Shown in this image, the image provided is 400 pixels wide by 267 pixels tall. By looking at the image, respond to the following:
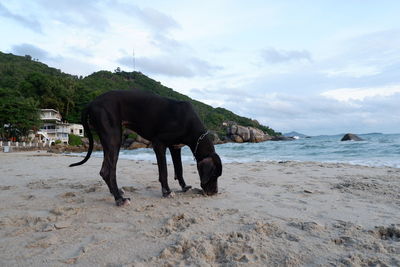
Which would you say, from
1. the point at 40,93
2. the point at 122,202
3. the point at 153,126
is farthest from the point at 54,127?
the point at 122,202

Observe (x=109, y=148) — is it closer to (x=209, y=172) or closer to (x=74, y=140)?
(x=209, y=172)

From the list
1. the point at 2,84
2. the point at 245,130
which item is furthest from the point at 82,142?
the point at 245,130

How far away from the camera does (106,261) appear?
2.11 meters

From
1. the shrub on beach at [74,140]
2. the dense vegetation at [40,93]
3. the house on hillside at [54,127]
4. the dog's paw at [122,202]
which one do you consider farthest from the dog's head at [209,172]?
the house on hillside at [54,127]

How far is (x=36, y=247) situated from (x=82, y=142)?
148 ft

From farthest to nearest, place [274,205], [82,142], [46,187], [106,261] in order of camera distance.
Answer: [82,142] → [46,187] → [274,205] → [106,261]

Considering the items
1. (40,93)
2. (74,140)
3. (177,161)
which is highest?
(40,93)

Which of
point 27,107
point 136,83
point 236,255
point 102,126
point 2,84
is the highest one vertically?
point 136,83

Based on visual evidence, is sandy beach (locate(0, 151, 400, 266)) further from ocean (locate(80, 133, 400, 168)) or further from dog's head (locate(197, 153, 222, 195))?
ocean (locate(80, 133, 400, 168))

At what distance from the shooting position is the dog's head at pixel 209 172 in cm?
431

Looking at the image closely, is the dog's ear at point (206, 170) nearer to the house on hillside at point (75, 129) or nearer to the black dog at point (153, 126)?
the black dog at point (153, 126)

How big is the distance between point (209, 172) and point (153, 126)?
115cm

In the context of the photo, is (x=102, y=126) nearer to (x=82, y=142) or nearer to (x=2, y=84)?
(x=82, y=142)

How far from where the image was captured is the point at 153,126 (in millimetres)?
4320
